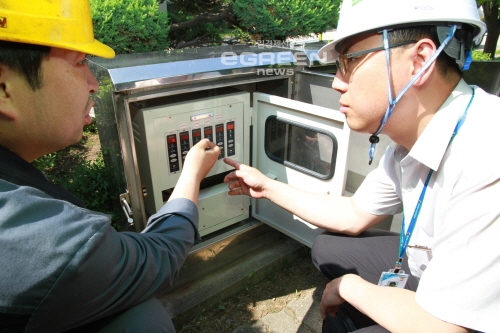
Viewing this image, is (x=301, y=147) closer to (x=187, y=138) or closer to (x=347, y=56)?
(x=187, y=138)

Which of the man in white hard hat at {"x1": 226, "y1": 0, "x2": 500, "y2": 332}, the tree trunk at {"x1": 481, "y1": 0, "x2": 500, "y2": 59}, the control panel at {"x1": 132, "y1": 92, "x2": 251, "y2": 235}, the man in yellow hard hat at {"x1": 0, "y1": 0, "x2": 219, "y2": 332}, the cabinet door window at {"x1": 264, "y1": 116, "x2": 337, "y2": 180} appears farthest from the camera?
the tree trunk at {"x1": 481, "y1": 0, "x2": 500, "y2": 59}

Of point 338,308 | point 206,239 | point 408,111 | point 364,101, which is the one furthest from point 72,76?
point 206,239

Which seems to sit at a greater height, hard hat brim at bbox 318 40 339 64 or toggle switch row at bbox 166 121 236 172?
hard hat brim at bbox 318 40 339 64

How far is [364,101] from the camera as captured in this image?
1.31 m

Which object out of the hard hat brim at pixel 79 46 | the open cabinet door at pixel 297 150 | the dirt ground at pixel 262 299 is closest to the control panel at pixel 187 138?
the open cabinet door at pixel 297 150

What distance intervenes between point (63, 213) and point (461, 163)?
121 cm

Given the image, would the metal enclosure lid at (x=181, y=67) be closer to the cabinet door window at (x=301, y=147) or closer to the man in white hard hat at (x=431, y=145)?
the cabinet door window at (x=301, y=147)

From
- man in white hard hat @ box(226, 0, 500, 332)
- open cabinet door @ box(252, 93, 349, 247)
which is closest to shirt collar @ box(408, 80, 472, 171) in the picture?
man in white hard hat @ box(226, 0, 500, 332)

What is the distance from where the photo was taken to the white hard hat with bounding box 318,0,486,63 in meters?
1.13

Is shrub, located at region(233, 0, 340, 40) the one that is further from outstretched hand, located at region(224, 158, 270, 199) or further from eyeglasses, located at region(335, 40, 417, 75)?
eyeglasses, located at region(335, 40, 417, 75)

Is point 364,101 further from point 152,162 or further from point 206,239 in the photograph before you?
point 206,239

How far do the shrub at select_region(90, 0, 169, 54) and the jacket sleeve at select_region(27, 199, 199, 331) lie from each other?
302cm

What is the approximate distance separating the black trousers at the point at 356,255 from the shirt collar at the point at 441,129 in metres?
0.72

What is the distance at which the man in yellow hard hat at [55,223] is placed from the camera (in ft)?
2.63
